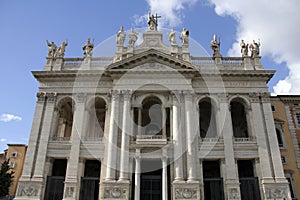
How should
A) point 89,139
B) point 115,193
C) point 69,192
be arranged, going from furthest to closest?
point 89,139
point 69,192
point 115,193

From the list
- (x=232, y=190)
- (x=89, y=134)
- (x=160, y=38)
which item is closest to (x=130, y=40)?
(x=160, y=38)

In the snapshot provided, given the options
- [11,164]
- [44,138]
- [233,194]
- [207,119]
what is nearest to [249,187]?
[233,194]

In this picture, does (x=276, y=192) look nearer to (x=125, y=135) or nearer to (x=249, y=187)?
(x=249, y=187)

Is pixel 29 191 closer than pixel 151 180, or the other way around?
pixel 29 191

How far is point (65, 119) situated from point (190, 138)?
14.9 m

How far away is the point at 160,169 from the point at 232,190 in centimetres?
655

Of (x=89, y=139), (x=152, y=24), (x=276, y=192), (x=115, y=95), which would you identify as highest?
(x=152, y=24)

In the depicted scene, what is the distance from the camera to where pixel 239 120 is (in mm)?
32594

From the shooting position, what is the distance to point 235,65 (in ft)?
99.6

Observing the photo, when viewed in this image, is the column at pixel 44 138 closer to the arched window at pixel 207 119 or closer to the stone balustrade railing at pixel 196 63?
the stone balustrade railing at pixel 196 63

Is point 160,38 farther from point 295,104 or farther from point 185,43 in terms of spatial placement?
point 295,104

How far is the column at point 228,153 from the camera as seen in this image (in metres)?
24.5

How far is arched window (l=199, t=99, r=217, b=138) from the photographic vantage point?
29.7 metres

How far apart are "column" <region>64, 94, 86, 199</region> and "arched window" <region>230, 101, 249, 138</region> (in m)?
16.2
